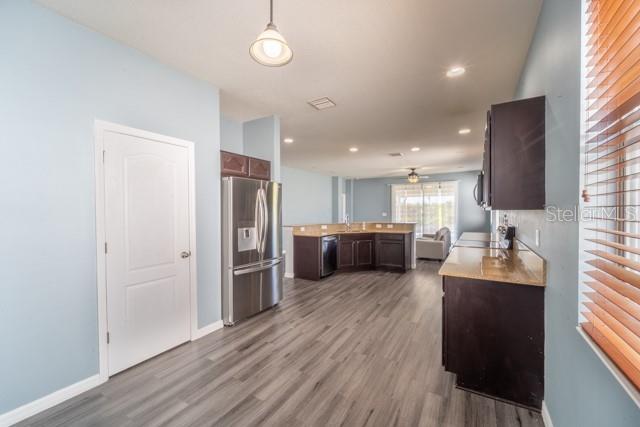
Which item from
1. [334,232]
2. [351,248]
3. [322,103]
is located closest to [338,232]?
[334,232]

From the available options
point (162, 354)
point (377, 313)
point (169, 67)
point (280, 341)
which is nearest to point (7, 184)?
point (169, 67)

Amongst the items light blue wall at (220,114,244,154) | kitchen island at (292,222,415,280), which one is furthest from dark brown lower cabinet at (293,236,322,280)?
light blue wall at (220,114,244,154)

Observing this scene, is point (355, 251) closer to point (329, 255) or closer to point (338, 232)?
point (338, 232)

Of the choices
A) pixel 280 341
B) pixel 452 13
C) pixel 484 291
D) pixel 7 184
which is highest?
pixel 452 13

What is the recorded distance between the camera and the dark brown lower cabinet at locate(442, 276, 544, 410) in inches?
69.4

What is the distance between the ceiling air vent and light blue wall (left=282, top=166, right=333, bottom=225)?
4.44 metres

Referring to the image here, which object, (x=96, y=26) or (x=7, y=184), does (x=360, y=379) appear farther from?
(x=96, y=26)

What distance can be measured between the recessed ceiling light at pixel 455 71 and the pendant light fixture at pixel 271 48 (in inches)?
73.4

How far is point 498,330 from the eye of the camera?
1.86 meters

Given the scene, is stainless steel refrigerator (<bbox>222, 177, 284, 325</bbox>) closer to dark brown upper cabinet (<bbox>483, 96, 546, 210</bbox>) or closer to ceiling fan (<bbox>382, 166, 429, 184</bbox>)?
dark brown upper cabinet (<bbox>483, 96, 546, 210</bbox>)

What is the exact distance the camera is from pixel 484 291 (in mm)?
1912

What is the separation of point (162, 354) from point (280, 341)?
1131 millimetres

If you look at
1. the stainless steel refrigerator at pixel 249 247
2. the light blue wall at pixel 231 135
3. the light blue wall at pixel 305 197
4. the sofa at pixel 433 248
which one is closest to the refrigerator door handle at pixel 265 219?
the stainless steel refrigerator at pixel 249 247

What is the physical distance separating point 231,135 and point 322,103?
5.15 feet
